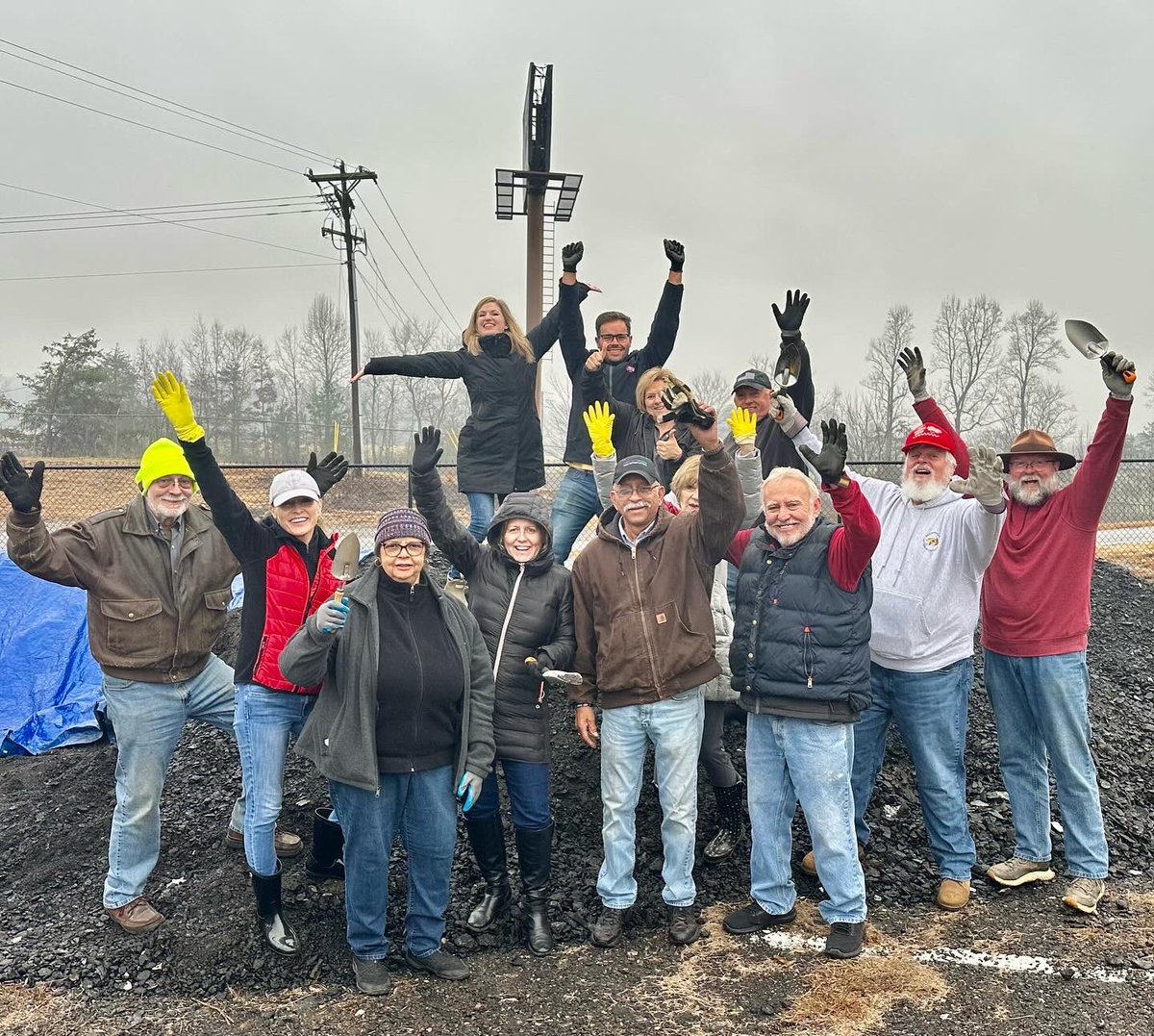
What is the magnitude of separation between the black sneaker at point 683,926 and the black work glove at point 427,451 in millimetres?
2393

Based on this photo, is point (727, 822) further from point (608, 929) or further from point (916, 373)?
point (916, 373)

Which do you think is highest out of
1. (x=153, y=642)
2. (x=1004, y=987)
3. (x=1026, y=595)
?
(x=1026, y=595)

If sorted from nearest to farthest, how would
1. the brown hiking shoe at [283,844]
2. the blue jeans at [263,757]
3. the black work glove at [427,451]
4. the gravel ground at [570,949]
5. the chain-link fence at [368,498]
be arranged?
the gravel ground at [570,949] → the blue jeans at [263,757] → the black work glove at [427,451] → the brown hiking shoe at [283,844] → the chain-link fence at [368,498]

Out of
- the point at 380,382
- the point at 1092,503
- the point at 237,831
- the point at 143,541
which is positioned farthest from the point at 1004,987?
the point at 380,382

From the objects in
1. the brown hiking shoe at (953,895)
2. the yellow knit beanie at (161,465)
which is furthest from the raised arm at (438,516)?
the brown hiking shoe at (953,895)

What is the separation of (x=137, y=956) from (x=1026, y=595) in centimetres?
458

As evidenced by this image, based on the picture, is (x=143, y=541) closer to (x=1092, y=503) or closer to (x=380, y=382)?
(x=1092, y=503)

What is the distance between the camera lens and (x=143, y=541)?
460 centimetres

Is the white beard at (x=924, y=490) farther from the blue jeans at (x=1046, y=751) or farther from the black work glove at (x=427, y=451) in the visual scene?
the black work glove at (x=427, y=451)

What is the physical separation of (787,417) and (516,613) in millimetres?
1868

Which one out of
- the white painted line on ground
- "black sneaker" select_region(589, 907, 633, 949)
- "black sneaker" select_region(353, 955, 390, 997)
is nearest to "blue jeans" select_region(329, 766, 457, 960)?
"black sneaker" select_region(353, 955, 390, 997)

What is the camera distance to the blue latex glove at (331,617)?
3525 mm

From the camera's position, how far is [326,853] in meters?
4.75

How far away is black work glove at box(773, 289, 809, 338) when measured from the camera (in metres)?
5.39
